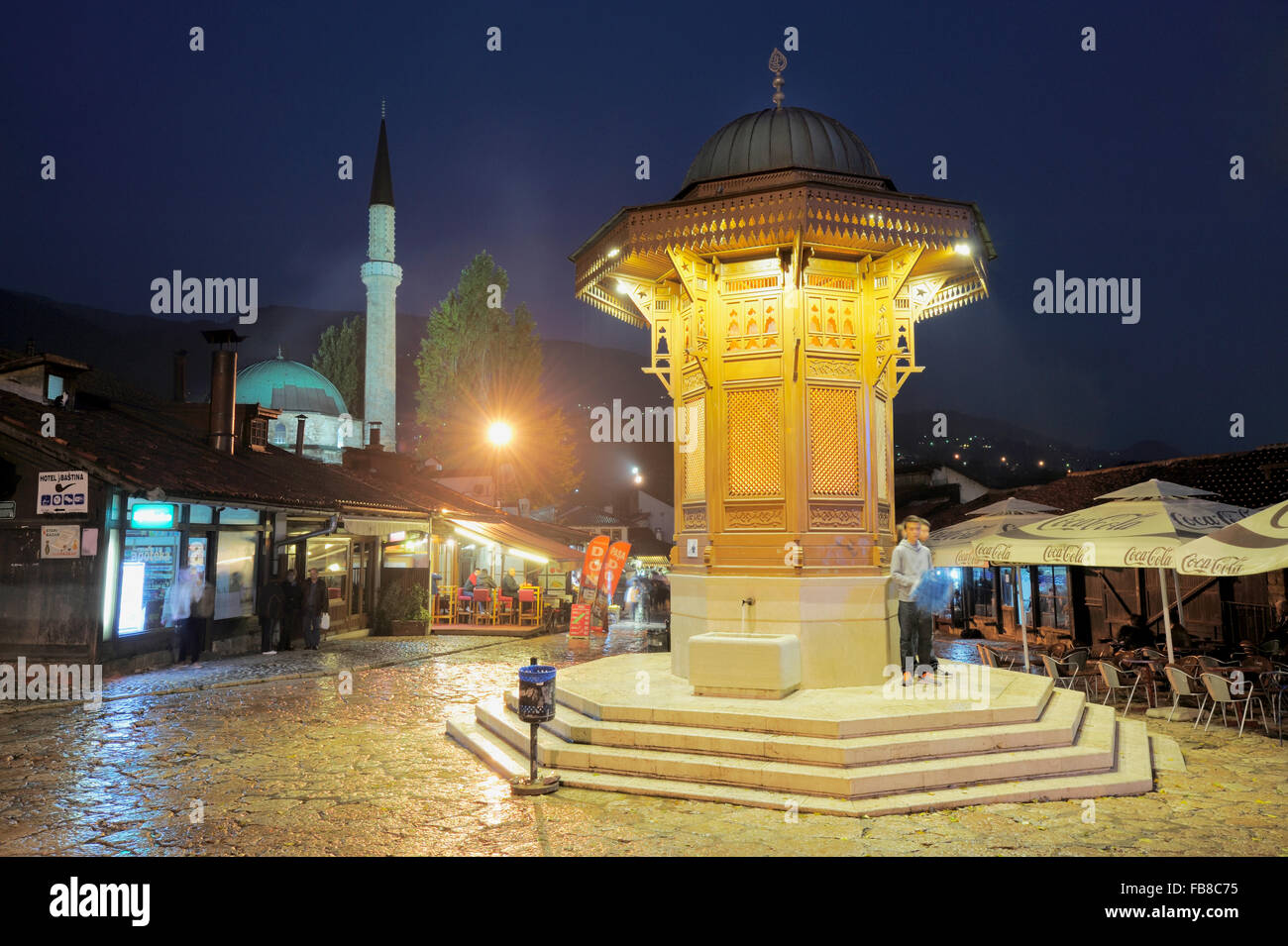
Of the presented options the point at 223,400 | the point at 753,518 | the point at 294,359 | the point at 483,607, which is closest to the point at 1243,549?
the point at 753,518

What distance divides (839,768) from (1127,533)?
20.0ft

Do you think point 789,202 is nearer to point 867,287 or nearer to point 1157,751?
point 867,287

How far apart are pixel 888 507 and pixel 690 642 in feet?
11.7

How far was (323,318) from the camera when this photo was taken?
18600cm

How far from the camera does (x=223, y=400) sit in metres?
19.2

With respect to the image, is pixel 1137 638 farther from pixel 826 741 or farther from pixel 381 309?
pixel 381 309

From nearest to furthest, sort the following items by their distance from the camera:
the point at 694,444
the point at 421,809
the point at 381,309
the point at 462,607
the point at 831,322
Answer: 1. the point at 421,809
2. the point at 831,322
3. the point at 694,444
4. the point at 462,607
5. the point at 381,309

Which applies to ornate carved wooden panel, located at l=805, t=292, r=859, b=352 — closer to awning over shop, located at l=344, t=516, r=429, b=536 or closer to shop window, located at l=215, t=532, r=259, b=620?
shop window, located at l=215, t=532, r=259, b=620

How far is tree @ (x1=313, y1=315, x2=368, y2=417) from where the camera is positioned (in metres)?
58.3

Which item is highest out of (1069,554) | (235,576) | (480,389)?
(480,389)

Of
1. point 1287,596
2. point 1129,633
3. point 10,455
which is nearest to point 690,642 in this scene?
point 1129,633

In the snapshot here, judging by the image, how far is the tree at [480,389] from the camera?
4166 centimetres

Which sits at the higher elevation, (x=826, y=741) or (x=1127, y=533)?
(x=1127, y=533)

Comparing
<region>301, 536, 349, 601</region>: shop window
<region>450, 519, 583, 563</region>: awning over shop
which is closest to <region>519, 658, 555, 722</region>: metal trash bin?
<region>301, 536, 349, 601</region>: shop window
